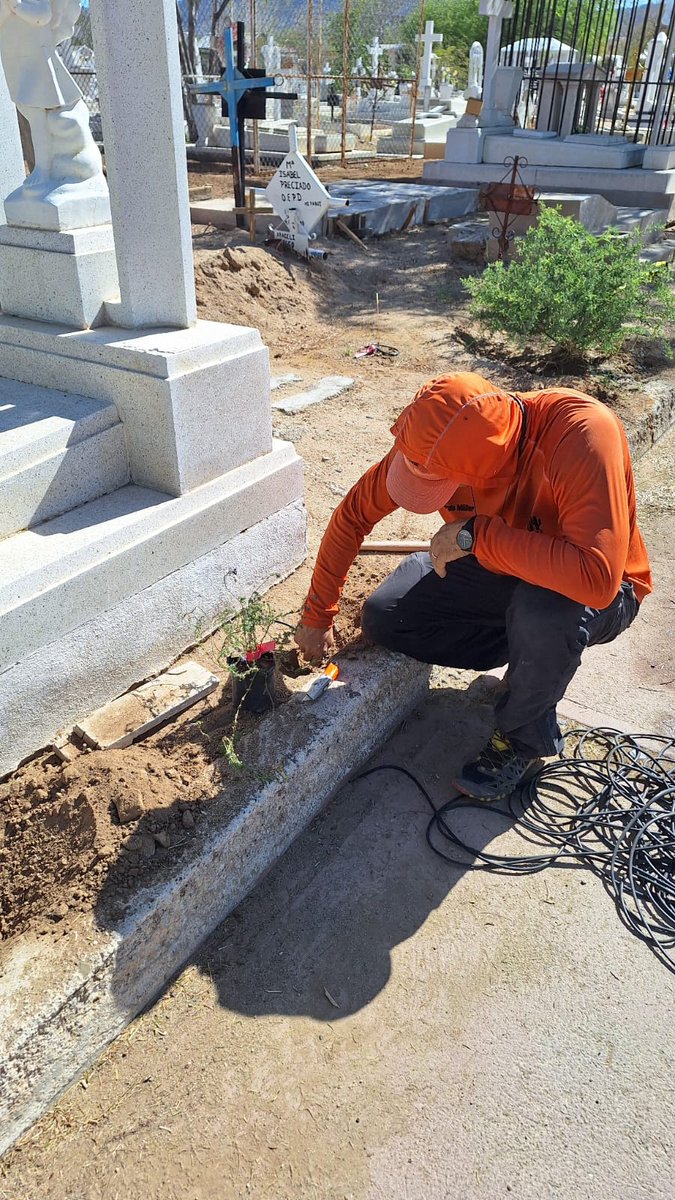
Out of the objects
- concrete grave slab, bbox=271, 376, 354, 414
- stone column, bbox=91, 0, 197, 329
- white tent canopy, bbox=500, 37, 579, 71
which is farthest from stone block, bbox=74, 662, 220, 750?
white tent canopy, bbox=500, 37, 579, 71

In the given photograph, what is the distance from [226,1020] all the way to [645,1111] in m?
0.96

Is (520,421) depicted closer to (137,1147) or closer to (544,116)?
(137,1147)

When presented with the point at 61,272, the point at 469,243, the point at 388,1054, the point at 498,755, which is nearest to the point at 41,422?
the point at 61,272

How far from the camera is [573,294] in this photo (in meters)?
5.29

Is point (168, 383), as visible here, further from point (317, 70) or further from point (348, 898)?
point (317, 70)

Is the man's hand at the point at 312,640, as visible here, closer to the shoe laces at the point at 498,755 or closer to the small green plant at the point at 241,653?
the small green plant at the point at 241,653

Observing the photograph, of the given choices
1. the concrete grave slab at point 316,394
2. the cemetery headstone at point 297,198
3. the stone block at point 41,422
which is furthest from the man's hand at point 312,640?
the cemetery headstone at point 297,198

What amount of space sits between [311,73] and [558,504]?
1482 centimetres

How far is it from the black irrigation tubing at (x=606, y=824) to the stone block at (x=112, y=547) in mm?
982

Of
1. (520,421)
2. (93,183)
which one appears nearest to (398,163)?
(93,183)

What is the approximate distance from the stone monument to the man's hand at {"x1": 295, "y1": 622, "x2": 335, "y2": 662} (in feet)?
1.65

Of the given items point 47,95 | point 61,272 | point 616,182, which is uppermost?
point 47,95

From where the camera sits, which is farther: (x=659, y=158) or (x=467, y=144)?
(x=467, y=144)

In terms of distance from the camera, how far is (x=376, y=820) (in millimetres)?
2561
